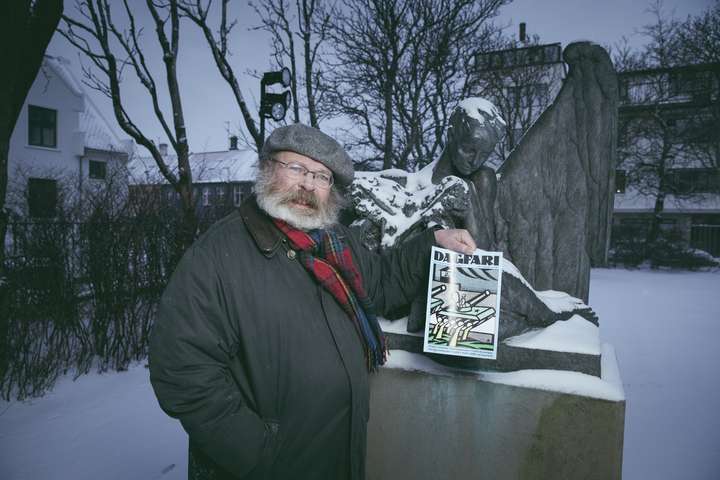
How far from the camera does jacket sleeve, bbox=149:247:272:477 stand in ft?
4.38

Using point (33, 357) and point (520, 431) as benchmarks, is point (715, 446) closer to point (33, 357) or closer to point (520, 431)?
point (520, 431)

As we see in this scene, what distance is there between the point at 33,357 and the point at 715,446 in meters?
6.28

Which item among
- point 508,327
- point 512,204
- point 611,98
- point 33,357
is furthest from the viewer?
point 33,357

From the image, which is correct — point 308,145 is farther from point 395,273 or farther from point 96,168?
point 96,168

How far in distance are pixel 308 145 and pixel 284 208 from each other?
0.95ft

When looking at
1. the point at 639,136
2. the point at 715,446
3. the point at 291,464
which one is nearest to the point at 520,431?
the point at 291,464

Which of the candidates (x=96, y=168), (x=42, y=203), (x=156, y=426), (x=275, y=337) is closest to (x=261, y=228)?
(x=275, y=337)

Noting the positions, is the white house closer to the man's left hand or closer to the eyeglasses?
the eyeglasses

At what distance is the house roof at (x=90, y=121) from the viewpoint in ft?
64.5

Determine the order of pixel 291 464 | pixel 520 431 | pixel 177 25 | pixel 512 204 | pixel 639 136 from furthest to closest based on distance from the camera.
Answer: pixel 639 136, pixel 177 25, pixel 512 204, pixel 520 431, pixel 291 464

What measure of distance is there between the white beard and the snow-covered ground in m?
2.47

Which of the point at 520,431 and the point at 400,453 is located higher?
the point at 520,431

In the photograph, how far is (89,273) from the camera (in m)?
4.63

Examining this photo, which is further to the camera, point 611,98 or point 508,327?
point 611,98
